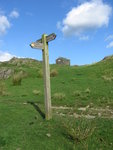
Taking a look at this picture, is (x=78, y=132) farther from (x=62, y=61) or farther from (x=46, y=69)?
(x=62, y=61)

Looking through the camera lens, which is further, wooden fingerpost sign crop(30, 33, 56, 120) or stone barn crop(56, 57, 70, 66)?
stone barn crop(56, 57, 70, 66)

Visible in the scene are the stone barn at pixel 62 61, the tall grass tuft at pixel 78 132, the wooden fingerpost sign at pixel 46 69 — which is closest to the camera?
the tall grass tuft at pixel 78 132

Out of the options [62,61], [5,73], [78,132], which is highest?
[62,61]

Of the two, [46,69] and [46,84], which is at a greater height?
[46,69]

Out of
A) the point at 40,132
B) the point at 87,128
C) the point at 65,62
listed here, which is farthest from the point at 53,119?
the point at 65,62

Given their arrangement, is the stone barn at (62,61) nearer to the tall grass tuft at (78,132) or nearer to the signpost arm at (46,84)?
the signpost arm at (46,84)

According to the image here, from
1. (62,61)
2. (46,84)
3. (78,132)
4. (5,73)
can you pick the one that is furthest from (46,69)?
(62,61)

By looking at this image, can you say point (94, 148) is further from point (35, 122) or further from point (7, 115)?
point (7, 115)

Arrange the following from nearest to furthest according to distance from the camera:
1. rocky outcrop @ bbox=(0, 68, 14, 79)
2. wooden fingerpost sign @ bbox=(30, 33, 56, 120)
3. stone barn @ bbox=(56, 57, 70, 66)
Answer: wooden fingerpost sign @ bbox=(30, 33, 56, 120) < rocky outcrop @ bbox=(0, 68, 14, 79) < stone barn @ bbox=(56, 57, 70, 66)

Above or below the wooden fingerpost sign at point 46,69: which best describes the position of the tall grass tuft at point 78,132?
below

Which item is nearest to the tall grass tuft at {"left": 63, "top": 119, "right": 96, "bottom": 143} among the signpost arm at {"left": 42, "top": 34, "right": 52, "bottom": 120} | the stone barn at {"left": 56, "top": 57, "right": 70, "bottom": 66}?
the signpost arm at {"left": 42, "top": 34, "right": 52, "bottom": 120}

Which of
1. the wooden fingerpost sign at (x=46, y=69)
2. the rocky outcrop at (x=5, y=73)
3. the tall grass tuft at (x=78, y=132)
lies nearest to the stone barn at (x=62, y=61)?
the rocky outcrop at (x=5, y=73)

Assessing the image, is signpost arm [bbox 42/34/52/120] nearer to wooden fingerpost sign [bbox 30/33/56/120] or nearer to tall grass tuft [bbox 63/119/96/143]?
wooden fingerpost sign [bbox 30/33/56/120]

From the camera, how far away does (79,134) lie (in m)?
8.30
